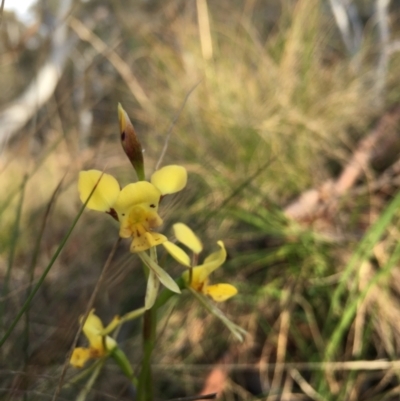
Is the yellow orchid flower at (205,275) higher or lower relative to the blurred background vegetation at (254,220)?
lower

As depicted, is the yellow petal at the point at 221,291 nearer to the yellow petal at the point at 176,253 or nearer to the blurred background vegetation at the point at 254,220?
the yellow petal at the point at 176,253

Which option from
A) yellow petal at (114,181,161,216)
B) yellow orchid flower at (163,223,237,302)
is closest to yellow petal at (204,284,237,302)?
yellow orchid flower at (163,223,237,302)

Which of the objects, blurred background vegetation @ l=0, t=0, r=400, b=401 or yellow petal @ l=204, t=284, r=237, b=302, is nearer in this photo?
yellow petal @ l=204, t=284, r=237, b=302

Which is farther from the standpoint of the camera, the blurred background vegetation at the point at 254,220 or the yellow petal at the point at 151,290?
the blurred background vegetation at the point at 254,220

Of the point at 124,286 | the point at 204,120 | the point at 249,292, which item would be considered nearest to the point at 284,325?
the point at 249,292

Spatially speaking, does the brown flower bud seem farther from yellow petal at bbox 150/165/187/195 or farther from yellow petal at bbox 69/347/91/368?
yellow petal at bbox 69/347/91/368

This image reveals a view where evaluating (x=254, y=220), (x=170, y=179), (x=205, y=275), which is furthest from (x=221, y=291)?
(x=254, y=220)

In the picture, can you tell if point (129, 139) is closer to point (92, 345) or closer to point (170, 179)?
point (170, 179)

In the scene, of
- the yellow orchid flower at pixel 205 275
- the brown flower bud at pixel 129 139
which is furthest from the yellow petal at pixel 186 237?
the brown flower bud at pixel 129 139
